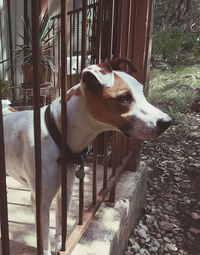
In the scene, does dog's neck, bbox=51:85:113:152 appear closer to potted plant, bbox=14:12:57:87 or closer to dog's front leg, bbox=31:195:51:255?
dog's front leg, bbox=31:195:51:255

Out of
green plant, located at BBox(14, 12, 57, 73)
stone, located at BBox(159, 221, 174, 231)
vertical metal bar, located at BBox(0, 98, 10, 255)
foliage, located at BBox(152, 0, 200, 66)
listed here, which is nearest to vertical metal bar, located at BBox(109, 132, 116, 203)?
stone, located at BBox(159, 221, 174, 231)

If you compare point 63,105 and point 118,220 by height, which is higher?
point 63,105

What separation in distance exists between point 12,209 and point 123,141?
0.93 m

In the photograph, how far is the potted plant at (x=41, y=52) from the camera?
501 centimetres

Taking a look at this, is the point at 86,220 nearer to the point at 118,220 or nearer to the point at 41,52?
the point at 118,220

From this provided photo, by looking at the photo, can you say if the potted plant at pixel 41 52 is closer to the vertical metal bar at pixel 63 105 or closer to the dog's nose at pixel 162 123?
the vertical metal bar at pixel 63 105

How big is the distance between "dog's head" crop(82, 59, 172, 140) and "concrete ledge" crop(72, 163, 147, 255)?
0.83m

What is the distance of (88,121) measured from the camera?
1.93 m

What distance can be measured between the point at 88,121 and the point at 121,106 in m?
0.20

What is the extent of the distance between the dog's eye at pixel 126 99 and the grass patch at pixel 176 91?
3626mm

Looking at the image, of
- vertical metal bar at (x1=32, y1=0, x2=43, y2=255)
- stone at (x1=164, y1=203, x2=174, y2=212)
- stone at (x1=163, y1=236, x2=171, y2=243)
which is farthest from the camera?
stone at (x1=164, y1=203, x2=174, y2=212)

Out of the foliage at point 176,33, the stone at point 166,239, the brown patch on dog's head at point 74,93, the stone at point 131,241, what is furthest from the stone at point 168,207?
the foliage at point 176,33

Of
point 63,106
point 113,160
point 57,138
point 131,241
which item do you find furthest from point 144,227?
point 63,106

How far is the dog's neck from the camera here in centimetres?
190
